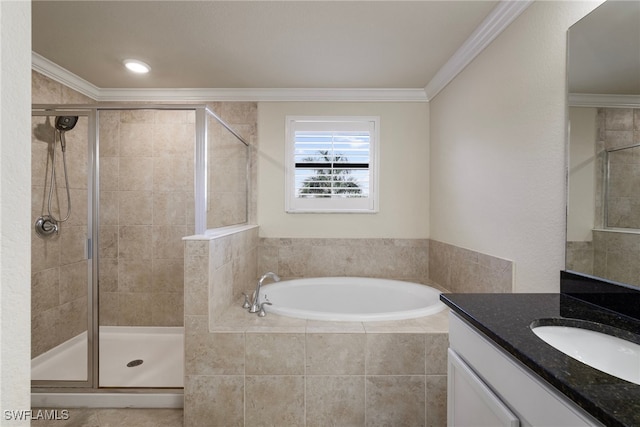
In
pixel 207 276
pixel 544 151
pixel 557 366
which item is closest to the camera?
pixel 557 366

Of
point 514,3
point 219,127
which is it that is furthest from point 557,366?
point 219,127

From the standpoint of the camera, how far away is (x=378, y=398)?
5.41ft

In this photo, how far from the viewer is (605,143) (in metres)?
1.12

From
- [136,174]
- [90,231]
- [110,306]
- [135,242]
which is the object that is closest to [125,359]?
[110,306]

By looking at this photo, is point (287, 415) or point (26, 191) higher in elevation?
point (26, 191)

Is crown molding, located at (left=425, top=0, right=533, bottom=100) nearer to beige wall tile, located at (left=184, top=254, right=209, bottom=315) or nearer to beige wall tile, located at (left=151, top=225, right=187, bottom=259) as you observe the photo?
beige wall tile, located at (left=184, top=254, right=209, bottom=315)

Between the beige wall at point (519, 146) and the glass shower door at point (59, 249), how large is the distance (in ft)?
9.06

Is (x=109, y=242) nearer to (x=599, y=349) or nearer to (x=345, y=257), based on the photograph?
(x=345, y=257)

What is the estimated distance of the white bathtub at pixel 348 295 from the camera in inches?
99.0

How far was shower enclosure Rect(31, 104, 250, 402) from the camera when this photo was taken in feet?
6.59

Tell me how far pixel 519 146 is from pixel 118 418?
2825 mm

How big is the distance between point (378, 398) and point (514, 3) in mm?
2256

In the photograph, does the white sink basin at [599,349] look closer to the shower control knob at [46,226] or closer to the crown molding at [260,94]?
the crown molding at [260,94]

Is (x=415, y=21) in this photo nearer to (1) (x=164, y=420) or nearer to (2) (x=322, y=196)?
(2) (x=322, y=196)
